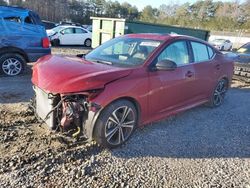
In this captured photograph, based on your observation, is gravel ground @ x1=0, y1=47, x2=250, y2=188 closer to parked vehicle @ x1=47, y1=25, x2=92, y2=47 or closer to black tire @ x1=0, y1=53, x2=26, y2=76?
black tire @ x1=0, y1=53, x2=26, y2=76

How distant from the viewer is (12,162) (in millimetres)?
3262

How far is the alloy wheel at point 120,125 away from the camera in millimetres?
3671

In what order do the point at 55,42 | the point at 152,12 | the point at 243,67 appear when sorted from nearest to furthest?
the point at 243,67, the point at 55,42, the point at 152,12

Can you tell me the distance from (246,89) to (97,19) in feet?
19.7

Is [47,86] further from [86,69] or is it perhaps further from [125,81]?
[125,81]

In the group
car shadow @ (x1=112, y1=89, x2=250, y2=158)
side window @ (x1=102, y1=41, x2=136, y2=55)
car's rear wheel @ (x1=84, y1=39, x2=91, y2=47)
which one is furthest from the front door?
car's rear wheel @ (x1=84, y1=39, x2=91, y2=47)

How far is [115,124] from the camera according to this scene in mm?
3748

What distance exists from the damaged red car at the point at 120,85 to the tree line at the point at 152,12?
109 feet

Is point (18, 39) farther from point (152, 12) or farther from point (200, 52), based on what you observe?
point (152, 12)

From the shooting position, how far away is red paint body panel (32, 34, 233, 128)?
344 centimetres

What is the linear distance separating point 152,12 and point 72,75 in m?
61.8

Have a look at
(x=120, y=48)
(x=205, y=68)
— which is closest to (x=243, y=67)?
(x=205, y=68)

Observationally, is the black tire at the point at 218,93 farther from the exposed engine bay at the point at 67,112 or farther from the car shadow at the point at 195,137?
the exposed engine bay at the point at 67,112

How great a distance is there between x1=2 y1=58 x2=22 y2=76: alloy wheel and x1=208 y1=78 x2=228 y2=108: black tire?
522 cm
